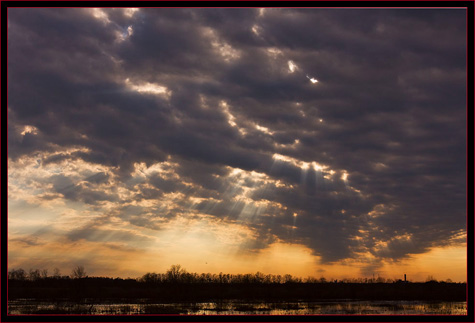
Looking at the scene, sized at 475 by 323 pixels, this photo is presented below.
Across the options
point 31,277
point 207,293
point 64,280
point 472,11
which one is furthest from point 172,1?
point 31,277

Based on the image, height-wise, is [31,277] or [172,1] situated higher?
[172,1]

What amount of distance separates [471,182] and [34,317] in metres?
42.4

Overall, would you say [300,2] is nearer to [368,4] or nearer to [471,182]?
[368,4]

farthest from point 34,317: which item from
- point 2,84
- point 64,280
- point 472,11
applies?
point 64,280

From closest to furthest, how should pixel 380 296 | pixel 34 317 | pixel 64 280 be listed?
pixel 34 317 < pixel 380 296 < pixel 64 280

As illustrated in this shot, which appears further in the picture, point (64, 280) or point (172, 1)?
point (64, 280)

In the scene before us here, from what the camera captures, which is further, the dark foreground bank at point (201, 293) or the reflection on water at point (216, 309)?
the dark foreground bank at point (201, 293)

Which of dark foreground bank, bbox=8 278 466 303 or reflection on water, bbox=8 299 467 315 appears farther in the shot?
dark foreground bank, bbox=8 278 466 303

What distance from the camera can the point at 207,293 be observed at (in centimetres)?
12388

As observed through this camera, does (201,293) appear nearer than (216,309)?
No

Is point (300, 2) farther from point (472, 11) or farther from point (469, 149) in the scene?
point (469, 149)

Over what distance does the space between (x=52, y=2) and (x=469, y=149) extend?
26577 millimetres

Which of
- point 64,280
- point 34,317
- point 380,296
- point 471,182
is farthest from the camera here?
point 64,280

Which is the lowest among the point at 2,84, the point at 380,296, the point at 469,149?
the point at 380,296
